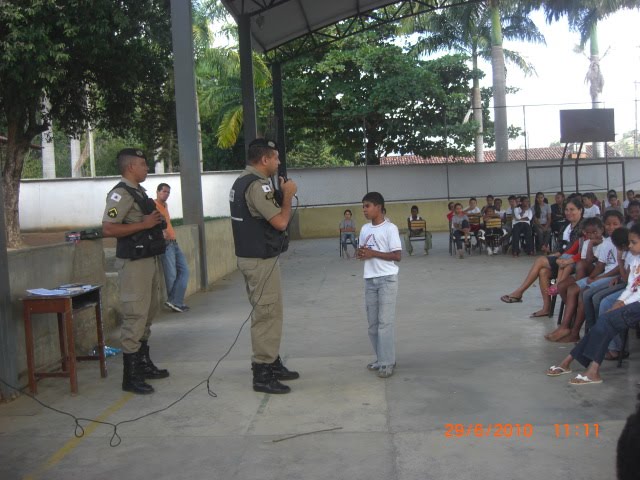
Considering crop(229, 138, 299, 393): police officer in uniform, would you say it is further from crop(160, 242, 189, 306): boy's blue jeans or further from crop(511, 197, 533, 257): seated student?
crop(511, 197, 533, 257): seated student

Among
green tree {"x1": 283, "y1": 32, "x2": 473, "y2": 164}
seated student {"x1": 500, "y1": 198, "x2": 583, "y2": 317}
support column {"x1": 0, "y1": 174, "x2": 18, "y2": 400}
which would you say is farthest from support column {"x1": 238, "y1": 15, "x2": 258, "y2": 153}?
support column {"x1": 0, "y1": 174, "x2": 18, "y2": 400}

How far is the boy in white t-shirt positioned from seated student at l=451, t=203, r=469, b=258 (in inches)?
402

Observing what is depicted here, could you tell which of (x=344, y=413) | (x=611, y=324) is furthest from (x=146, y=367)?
(x=611, y=324)

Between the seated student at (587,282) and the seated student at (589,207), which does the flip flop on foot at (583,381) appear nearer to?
the seated student at (587,282)

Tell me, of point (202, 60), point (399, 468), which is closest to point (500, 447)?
point (399, 468)

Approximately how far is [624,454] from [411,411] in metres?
2.38

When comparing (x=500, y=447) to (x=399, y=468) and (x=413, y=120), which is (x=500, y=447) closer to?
(x=399, y=468)

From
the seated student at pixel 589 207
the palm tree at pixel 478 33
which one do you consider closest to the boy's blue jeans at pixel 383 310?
the seated student at pixel 589 207

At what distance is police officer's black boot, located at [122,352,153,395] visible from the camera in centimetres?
567

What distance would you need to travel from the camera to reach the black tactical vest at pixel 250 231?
18.1ft

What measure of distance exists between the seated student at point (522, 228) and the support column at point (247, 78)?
6283mm

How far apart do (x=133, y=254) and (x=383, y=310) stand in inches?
82.0

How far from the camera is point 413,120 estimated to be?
26.8 m

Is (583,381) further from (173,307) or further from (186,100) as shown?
(186,100)
